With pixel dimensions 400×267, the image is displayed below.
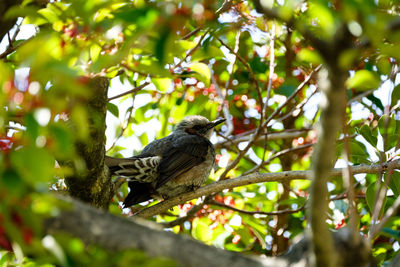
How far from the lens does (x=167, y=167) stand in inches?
219

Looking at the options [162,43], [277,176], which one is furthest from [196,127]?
[162,43]

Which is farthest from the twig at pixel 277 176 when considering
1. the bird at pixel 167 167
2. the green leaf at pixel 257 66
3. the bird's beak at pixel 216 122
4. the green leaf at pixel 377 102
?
the green leaf at pixel 257 66

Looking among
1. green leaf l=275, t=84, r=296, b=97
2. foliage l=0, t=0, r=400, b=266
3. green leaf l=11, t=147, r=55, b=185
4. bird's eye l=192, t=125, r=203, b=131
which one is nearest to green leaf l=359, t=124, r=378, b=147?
foliage l=0, t=0, r=400, b=266

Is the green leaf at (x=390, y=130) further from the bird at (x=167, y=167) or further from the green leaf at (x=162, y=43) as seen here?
the green leaf at (x=162, y=43)

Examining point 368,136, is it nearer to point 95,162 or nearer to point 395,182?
point 395,182

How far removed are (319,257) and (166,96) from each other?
4.67m

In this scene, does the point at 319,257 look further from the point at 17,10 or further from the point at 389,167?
the point at 389,167

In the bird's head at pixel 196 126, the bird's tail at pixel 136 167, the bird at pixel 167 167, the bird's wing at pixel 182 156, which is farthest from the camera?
the bird's head at pixel 196 126

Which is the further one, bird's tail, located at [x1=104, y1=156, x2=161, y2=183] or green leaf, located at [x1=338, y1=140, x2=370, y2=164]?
bird's tail, located at [x1=104, y1=156, x2=161, y2=183]

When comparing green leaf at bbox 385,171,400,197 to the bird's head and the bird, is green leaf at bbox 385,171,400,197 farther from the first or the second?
the bird's head

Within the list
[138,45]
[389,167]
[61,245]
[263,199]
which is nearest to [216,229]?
[263,199]

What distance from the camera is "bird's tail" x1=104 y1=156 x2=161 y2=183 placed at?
4840 millimetres

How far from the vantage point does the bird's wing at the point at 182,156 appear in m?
5.48

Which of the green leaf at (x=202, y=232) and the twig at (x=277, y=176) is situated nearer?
the twig at (x=277, y=176)
